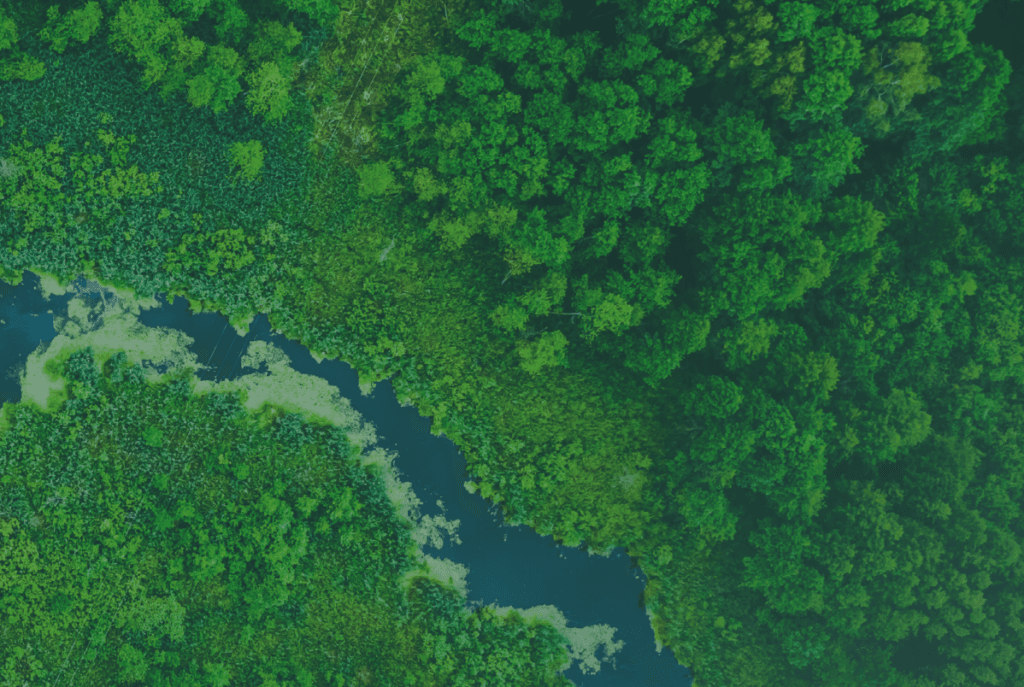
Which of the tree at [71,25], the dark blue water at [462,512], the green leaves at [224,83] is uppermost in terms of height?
the green leaves at [224,83]

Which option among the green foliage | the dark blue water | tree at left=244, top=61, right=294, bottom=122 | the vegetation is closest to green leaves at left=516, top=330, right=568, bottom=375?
the dark blue water

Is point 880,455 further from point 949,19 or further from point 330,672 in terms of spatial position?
point 330,672

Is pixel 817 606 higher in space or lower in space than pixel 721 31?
lower

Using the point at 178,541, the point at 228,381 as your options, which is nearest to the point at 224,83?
the point at 228,381

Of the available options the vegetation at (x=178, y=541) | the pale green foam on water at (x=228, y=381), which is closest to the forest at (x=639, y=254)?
the vegetation at (x=178, y=541)

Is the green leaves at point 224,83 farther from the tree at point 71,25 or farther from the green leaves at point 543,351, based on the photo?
the green leaves at point 543,351

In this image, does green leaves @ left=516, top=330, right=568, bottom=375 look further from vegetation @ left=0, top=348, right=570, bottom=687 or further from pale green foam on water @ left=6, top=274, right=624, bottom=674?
vegetation @ left=0, top=348, right=570, bottom=687

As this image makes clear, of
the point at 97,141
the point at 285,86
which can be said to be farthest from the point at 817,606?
the point at 97,141

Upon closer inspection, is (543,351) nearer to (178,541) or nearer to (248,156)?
(248,156)
